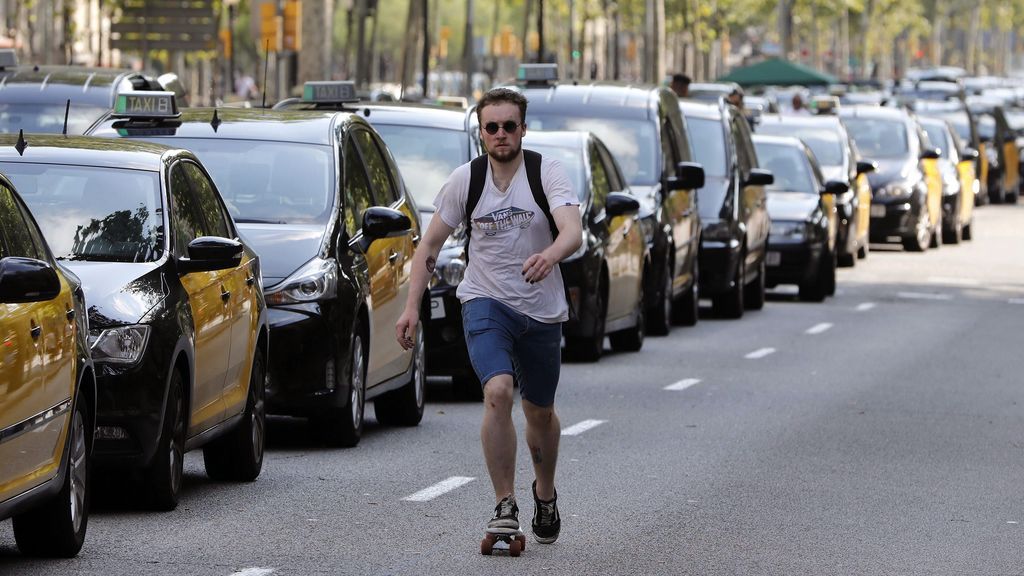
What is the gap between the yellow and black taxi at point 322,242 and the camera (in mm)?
11586

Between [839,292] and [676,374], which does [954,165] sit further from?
[676,374]

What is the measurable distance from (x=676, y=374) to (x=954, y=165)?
817 inches

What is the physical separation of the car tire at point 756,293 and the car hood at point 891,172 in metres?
9.29

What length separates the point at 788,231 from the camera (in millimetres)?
25266

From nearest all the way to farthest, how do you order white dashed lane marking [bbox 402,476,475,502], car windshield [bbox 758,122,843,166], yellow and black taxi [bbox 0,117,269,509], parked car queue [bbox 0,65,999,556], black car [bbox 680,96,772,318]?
parked car queue [bbox 0,65,999,556], yellow and black taxi [bbox 0,117,269,509], white dashed lane marking [bbox 402,476,475,502], black car [bbox 680,96,772,318], car windshield [bbox 758,122,843,166]

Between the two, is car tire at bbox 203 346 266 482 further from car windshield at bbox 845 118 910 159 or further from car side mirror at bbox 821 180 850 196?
car windshield at bbox 845 118 910 159

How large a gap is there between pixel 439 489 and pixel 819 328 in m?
11.6

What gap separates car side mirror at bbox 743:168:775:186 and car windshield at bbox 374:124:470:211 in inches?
272

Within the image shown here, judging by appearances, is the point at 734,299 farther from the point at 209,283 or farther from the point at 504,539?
the point at 504,539

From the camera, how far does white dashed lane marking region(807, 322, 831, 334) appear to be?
2139 cm

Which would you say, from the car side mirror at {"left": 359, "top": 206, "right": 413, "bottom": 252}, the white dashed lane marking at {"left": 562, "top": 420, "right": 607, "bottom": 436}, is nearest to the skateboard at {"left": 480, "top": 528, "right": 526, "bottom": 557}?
the car side mirror at {"left": 359, "top": 206, "right": 413, "bottom": 252}

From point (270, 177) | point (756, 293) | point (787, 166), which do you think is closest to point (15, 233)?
point (270, 177)

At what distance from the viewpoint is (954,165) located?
121 ft

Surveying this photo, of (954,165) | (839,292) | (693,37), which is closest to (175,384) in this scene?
(839,292)
